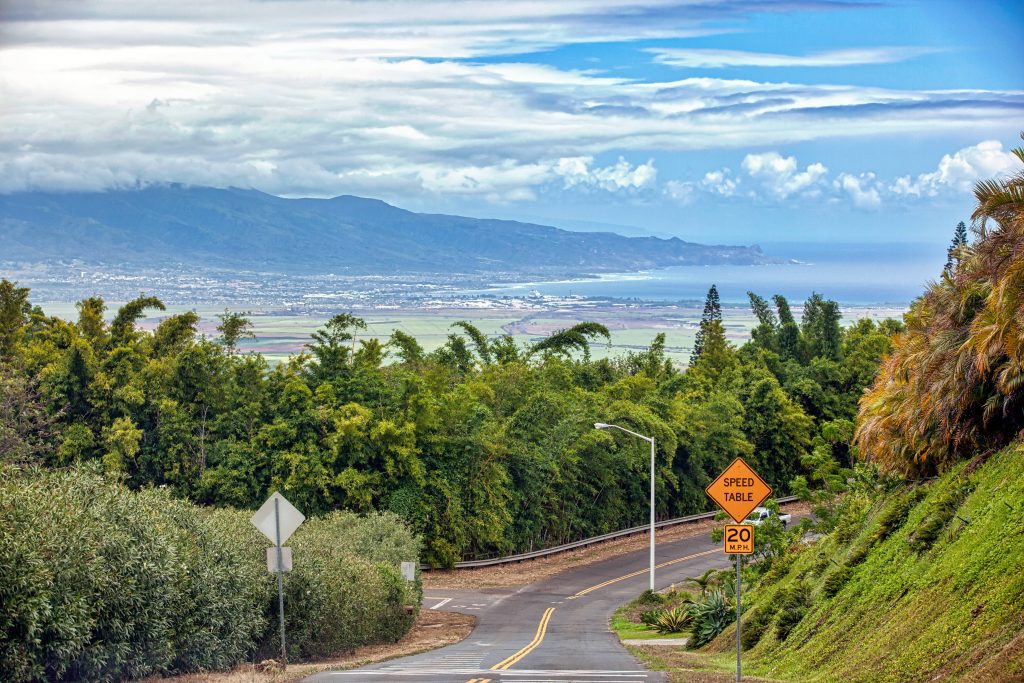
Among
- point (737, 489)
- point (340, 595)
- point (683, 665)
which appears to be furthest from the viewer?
point (340, 595)

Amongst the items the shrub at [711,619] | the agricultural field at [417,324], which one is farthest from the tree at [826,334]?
the shrub at [711,619]

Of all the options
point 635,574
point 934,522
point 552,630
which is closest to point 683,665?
point 934,522

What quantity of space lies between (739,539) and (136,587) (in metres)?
9.85

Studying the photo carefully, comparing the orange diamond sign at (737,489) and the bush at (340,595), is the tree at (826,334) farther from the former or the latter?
the orange diamond sign at (737,489)

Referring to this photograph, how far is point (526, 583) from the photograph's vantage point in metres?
49.2

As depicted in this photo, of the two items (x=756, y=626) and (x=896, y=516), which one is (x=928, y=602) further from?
(x=756, y=626)

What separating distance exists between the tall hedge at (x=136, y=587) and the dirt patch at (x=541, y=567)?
838 inches

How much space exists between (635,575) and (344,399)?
14.4 m

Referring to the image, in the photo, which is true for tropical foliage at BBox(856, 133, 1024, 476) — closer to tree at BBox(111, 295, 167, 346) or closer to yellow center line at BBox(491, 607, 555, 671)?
yellow center line at BBox(491, 607, 555, 671)

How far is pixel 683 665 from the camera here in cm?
2169

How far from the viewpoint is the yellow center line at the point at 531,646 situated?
72.1 ft

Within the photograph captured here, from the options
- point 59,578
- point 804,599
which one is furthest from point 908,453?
point 59,578

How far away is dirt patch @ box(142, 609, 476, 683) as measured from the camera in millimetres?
19172

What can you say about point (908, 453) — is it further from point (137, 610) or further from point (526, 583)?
point (526, 583)
